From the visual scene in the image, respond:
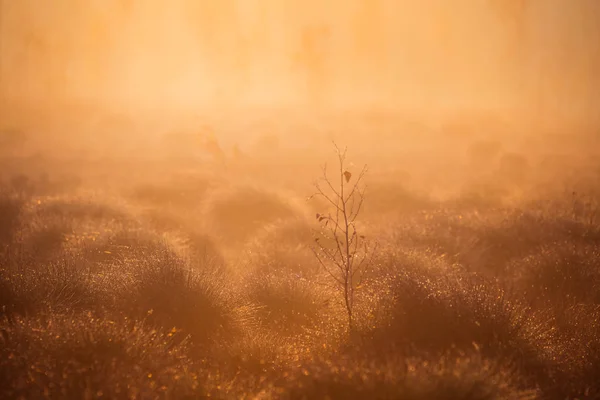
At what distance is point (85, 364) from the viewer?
474 centimetres

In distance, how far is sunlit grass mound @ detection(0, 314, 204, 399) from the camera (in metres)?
4.32

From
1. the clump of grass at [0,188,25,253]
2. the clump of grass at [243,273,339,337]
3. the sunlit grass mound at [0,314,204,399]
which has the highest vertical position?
the clump of grass at [0,188,25,253]

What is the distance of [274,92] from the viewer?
105 metres

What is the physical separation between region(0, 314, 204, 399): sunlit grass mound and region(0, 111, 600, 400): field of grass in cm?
2

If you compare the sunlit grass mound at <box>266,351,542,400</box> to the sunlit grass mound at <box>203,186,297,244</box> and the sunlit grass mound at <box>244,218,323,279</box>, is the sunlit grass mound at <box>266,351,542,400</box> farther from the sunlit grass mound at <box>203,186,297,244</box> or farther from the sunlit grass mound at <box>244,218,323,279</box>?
the sunlit grass mound at <box>203,186,297,244</box>

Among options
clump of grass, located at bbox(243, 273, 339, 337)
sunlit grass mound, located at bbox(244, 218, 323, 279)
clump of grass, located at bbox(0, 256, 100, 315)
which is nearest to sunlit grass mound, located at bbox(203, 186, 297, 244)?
sunlit grass mound, located at bbox(244, 218, 323, 279)

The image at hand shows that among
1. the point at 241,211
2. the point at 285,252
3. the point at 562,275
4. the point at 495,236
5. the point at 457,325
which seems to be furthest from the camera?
the point at 241,211

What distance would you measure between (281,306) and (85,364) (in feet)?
14.6

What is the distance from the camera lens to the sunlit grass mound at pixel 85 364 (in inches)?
170

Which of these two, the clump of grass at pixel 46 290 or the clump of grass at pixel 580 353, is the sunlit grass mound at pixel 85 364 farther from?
the clump of grass at pixel 580 353

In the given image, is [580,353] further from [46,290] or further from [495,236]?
[46,290]

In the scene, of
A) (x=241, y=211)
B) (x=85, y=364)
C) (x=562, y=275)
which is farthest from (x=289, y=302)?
(x=241, y=211)

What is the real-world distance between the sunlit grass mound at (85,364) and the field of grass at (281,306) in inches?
0.9

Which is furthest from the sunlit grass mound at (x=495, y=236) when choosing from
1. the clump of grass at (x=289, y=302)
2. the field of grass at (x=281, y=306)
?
the clump of grass at (x=289, y=302)
